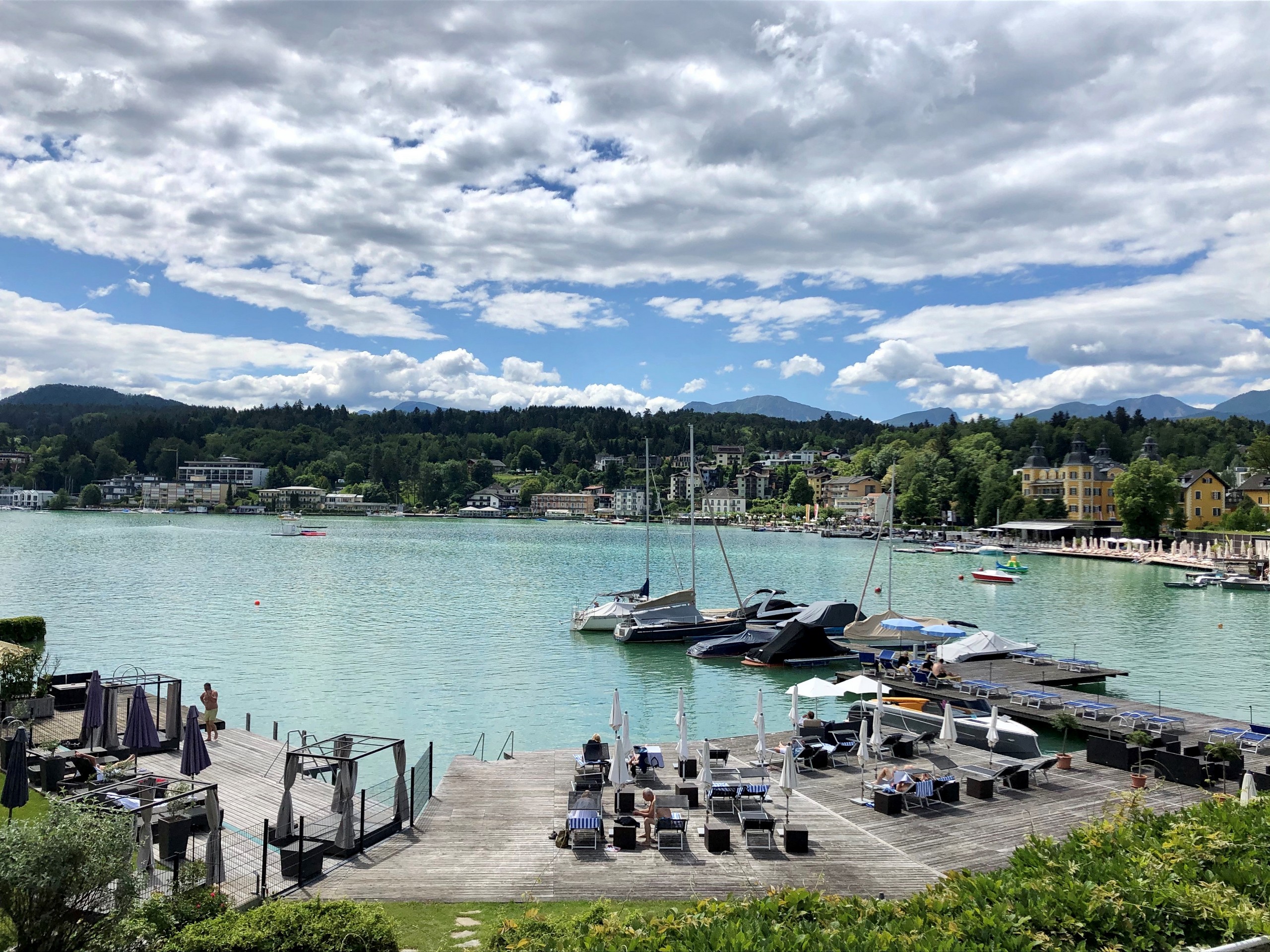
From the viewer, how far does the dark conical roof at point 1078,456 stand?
133125 millimetres

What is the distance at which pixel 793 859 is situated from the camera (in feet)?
42.5

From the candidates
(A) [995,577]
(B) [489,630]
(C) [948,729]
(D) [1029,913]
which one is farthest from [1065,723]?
(A) [995,577]

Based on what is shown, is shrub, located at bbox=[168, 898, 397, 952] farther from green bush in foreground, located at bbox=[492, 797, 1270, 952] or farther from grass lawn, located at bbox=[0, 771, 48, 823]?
grass lawn, located at bbox=[0, 771, 48, 823]

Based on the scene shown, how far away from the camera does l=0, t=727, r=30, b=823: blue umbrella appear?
13109 mm

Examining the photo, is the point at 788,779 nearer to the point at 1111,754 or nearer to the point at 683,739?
the point at 683,739

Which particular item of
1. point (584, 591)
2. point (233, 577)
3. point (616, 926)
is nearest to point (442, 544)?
point (233, 577)

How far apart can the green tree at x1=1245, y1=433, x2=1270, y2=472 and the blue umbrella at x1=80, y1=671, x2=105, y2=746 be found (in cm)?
14833

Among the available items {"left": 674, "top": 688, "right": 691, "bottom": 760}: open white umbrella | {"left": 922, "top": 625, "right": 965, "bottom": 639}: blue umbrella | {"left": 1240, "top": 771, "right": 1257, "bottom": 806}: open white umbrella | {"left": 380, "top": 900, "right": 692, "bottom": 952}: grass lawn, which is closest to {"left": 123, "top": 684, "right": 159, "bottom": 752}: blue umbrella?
{"left": 380, "top": 900, "right": 692, "bottom": 952}: grass lawn

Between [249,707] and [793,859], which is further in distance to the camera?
[249,707]

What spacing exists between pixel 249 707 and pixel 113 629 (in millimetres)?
21037

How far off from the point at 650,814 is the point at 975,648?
24.6 m

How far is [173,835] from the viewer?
12016 mm

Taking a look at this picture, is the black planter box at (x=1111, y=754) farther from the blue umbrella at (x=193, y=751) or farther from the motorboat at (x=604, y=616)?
the motorboat at (x=604, y=616)

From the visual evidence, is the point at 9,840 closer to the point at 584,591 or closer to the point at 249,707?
the point at 249,707
